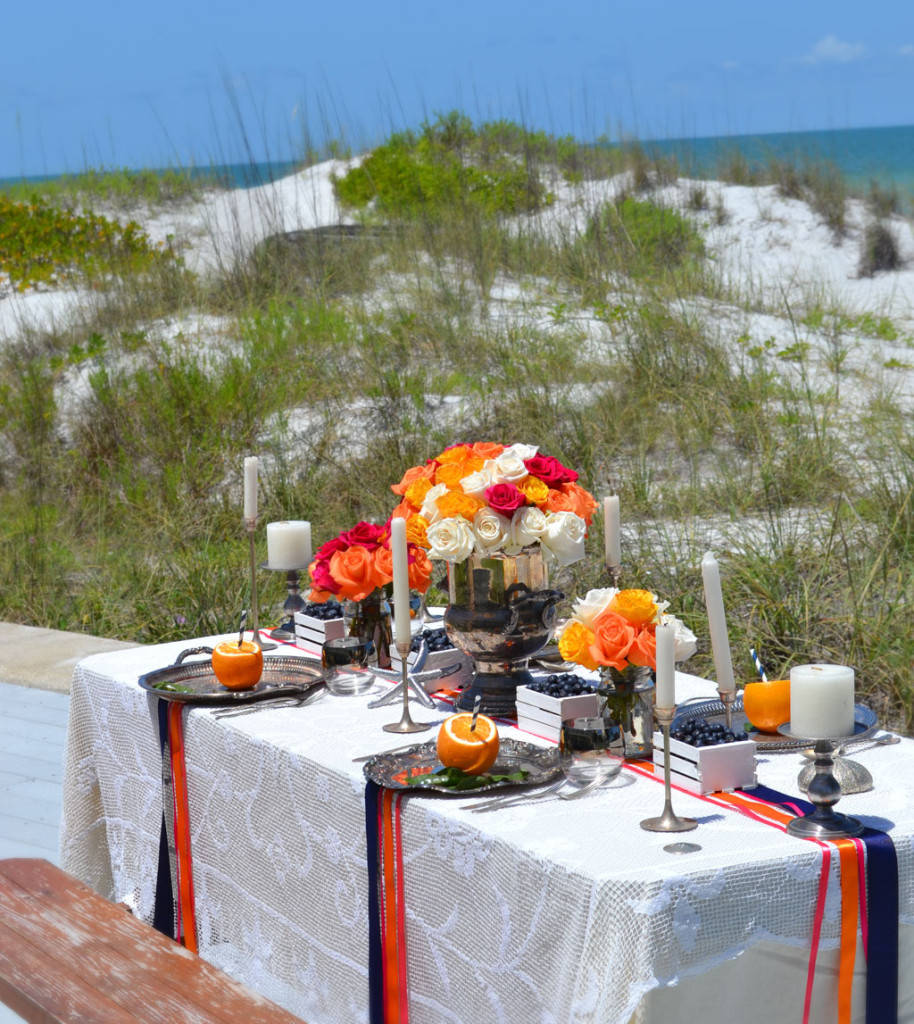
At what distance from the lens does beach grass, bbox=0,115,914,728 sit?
4422mm

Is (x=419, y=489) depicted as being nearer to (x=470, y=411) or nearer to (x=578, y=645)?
(x=578, y=645)

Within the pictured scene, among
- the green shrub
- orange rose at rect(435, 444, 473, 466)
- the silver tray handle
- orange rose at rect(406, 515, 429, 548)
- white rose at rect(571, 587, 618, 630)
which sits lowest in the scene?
the silver tray handle

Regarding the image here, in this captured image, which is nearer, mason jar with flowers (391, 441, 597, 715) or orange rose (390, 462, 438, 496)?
mason jar with flowers (391, 441, 597, 715)

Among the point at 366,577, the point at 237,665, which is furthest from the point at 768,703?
the point at 237,665

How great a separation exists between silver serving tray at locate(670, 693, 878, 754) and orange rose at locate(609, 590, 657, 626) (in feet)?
0.56

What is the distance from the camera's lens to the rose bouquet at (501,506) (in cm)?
223

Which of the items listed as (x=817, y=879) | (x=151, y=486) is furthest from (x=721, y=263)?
(x=817, y=879)

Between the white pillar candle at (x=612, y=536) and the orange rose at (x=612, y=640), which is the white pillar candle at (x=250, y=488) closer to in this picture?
the white pillar candle at (x=612, y=536)

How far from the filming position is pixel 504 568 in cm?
229

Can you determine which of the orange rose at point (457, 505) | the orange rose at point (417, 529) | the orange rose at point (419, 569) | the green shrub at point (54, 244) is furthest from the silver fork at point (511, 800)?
the green shrub at point (54, 244)

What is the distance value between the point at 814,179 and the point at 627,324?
24.0 ft

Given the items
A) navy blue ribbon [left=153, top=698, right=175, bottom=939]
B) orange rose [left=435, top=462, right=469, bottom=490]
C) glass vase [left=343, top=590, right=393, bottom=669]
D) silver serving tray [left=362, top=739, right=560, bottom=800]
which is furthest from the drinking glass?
navy blue ribbon [left=153, top=698, right=175, bottom=939]

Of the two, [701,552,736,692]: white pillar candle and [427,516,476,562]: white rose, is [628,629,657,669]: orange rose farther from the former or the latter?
[427,516,476,562]: white rose

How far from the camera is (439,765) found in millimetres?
2076
